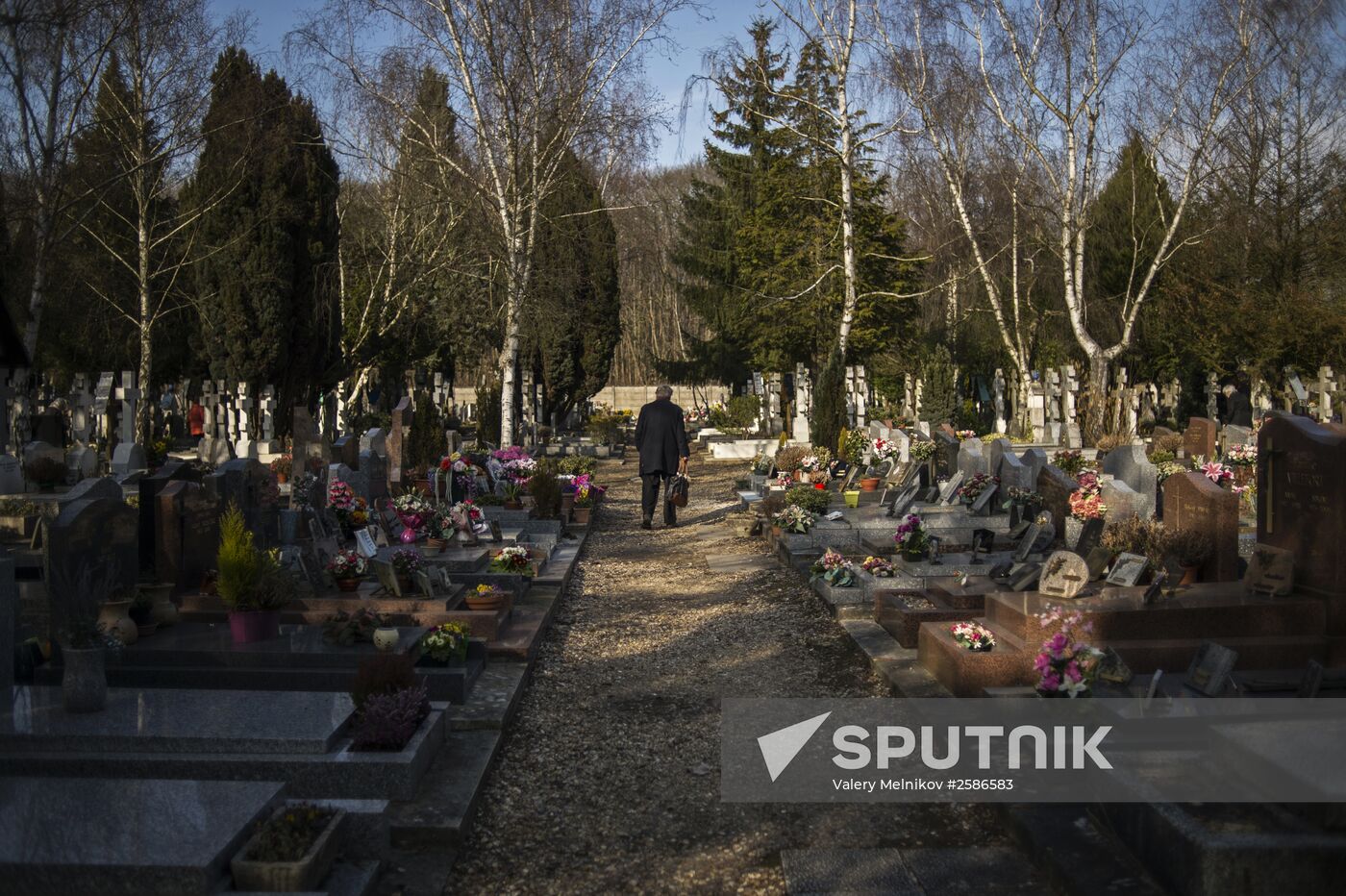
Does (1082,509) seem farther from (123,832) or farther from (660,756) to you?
(123,832)

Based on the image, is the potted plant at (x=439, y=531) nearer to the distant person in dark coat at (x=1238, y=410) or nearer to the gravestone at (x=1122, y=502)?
the gravestone at (x=1122, y=502)

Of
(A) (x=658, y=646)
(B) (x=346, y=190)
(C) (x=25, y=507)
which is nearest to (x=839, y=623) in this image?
(A) (x=658, y=646)

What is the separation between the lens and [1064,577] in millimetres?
7215

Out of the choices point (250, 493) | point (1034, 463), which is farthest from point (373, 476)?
point (1034, 463)

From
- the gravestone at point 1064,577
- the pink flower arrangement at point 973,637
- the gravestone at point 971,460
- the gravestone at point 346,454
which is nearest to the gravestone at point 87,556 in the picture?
the pink flower arrangement at point 973,637

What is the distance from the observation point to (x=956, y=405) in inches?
1236

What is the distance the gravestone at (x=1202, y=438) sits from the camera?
1786 centimetres

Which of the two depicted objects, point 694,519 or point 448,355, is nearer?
point 694,519

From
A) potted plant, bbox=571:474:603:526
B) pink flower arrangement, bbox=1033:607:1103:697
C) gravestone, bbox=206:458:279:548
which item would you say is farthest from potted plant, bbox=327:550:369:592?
potted plant, bbox=571:474:603:526

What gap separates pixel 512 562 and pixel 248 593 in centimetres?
347

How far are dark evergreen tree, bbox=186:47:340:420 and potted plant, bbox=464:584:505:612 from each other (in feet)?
51.8

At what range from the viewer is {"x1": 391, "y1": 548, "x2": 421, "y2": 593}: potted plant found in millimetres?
8406

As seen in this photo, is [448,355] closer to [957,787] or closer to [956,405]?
[956,405]

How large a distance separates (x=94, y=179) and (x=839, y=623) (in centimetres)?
1595
